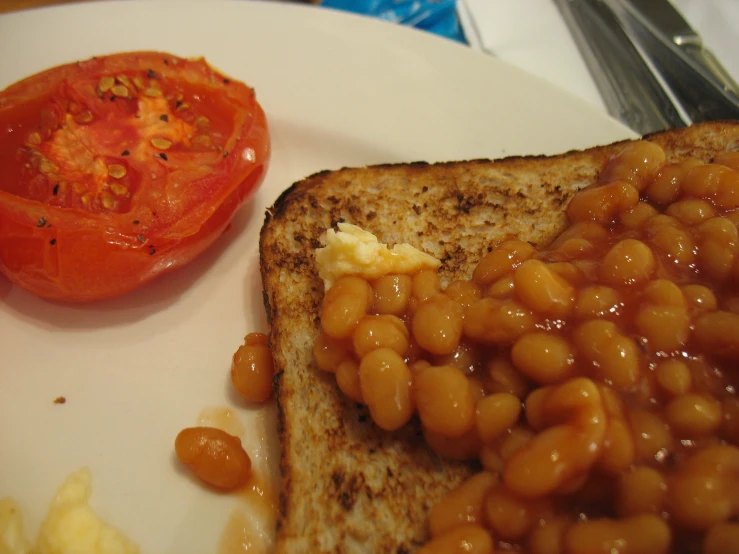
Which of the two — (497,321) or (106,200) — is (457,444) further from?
(106,200)

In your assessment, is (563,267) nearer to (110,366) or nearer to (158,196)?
(158,196)

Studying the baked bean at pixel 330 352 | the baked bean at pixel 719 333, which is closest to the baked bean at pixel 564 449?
the baked bean at pixel 719 333

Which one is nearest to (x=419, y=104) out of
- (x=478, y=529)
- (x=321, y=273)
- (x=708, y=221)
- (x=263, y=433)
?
(x=321, y=273)

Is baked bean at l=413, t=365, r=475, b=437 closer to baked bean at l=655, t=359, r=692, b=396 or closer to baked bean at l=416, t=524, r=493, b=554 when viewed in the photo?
baked bean at l=416, t=524, r=493, b=554

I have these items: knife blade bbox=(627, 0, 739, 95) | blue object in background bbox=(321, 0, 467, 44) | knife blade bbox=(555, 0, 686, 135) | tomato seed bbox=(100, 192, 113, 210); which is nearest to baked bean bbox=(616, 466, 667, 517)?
tomato seed bbox=(100, 192, 113, 210)

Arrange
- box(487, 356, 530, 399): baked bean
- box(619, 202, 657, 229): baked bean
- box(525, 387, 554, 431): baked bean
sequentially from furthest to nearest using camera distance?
1. box(619, 202, 657, 229): baked bean
2. box(487, 356, 530, 399): baked bean
3. box(525, 387, 554, 431): baked bean

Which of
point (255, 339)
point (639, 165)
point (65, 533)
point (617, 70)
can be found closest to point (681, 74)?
point (617, 70)

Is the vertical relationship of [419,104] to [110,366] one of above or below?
above
